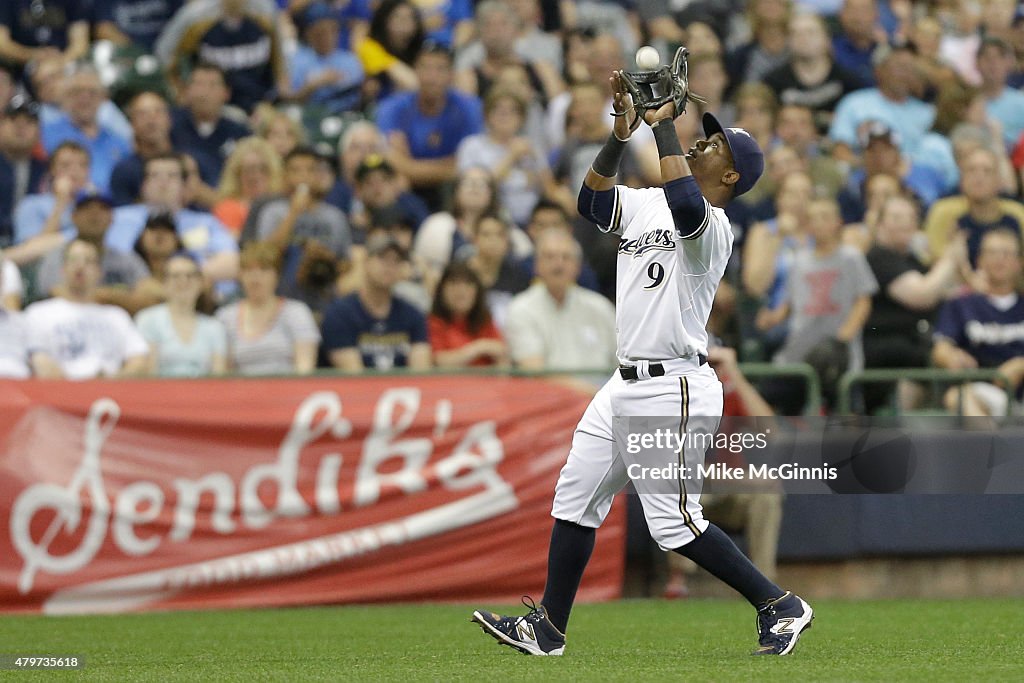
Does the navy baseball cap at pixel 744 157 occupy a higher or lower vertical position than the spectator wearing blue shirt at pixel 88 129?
higher

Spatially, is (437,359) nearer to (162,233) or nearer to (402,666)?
(162,233)

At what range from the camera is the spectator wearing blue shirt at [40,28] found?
1459 cm

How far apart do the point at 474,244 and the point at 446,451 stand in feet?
7.58

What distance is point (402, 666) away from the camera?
20.8 ft

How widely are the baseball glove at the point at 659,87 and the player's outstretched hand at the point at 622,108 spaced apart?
0.05m

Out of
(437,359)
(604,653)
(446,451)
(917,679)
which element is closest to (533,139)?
(437,359)

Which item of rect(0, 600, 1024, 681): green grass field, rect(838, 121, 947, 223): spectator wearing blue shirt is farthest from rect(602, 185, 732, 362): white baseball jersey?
rect(838, 121, 947, 223): spectator wearing blue shirt

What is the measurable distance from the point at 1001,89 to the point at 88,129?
8.28 meters

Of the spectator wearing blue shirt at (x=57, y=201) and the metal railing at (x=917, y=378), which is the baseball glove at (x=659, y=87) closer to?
the metal railing at (x=917, y=378)

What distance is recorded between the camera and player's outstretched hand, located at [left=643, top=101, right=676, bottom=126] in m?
6.24

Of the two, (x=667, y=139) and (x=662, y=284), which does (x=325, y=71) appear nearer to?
(x=662, y=284)

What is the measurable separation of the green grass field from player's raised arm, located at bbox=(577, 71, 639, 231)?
179 centimetres

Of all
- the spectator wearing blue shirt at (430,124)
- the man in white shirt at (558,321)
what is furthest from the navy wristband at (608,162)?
the spectator wearing blue shirt at (430,124)

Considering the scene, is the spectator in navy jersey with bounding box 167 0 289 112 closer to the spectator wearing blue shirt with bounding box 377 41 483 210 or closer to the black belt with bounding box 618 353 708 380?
the spectator wearing blue shirt with bounding box 377 41 483 210
